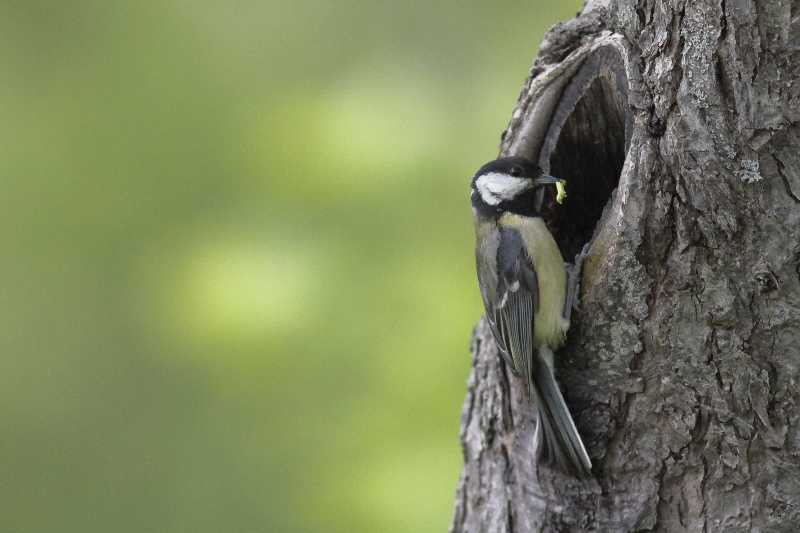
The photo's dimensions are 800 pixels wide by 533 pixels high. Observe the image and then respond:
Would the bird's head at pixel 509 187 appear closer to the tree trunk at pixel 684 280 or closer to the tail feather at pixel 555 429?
the tree trunk at pixel 684 280

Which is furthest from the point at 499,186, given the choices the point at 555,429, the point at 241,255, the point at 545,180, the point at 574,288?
the point at 241,255

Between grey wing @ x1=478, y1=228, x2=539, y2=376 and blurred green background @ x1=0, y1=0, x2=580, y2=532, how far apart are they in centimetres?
33

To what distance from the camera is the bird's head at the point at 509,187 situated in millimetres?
2133

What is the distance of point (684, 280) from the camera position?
5.48 ft

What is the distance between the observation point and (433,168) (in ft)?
8.93

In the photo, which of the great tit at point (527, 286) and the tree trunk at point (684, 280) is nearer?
the tree trunk at point (684, 280)

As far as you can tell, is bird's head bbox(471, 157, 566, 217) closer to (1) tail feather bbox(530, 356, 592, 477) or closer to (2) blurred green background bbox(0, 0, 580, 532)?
(2) blurred green background bbox(0, 0, 580, 532)

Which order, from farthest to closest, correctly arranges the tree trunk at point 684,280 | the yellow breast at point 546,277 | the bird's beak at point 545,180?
the bird's beak at point 545,180 < the yellow breast at point 546,277 < the tree trunk at point 684,280

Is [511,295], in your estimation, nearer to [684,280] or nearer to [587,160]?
[587,160]

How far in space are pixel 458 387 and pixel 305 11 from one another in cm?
144

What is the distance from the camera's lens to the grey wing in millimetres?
2078

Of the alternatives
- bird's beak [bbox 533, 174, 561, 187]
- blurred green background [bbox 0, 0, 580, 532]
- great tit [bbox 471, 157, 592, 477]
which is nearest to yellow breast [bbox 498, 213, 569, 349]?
great tit [bbox 471, 157, 592, 477]

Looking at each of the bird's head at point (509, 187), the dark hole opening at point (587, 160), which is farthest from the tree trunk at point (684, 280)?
the bird's head at point (509, 187)

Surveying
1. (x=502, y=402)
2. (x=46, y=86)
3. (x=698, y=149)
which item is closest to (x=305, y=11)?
(x=46, y=86)
